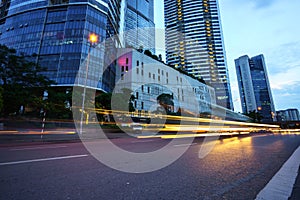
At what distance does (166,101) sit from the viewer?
2288 inches

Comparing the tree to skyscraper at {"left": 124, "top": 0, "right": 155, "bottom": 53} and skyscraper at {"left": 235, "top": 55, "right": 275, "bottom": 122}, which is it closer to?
skyscraper at {"left": 124, "top": 0, "right": 155, "bottom": 53}

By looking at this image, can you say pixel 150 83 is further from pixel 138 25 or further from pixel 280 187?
pixel 138 25

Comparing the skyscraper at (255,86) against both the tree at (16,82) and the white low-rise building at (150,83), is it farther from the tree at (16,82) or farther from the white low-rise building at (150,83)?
the tree at (16,82)

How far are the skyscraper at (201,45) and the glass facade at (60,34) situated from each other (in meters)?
77.3

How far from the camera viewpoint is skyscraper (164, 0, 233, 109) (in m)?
110

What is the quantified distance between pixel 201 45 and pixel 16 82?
368 ft

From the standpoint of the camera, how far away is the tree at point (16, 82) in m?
19.0

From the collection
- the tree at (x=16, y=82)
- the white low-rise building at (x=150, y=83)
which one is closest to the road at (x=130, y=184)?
the tree at (x=16, y=82)

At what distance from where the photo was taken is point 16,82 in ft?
71.5

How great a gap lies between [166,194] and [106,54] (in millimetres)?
51594

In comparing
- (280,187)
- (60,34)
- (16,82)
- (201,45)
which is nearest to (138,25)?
(201,45)

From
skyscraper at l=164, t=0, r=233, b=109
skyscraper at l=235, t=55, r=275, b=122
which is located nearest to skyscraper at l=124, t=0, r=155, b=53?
skyscraper at l=164, t=0, r=233, b=109

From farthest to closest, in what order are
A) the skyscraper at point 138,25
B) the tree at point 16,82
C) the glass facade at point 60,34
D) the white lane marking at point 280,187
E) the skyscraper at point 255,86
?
the skyscraper at point 255,86 → the skyscraper at point 138,25 → the glass facade at point 60,34 → the tree at point 16,82 → the white lane marking at point 280,187

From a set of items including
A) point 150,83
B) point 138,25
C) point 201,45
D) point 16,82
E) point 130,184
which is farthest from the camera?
point 201,45
